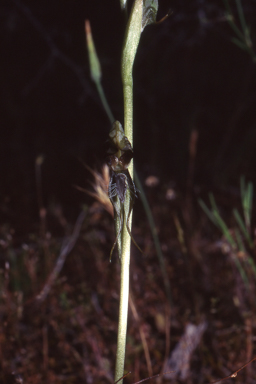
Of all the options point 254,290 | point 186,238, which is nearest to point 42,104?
point 186,238

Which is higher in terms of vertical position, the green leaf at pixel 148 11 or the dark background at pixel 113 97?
the dark background at pixel 113 97

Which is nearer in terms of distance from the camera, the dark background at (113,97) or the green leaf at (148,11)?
the green leaf at (148,11)

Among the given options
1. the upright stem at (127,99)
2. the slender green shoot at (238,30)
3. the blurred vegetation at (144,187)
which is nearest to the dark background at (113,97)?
the blurred vegetation at (144,187)

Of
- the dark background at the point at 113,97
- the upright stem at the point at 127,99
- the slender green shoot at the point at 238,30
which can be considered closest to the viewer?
the upright stem at the point at 127,99

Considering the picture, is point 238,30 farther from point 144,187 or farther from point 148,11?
point 144,187

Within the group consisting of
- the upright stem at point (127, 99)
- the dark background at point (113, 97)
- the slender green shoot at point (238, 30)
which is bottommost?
the upright stem at point (127, 99)

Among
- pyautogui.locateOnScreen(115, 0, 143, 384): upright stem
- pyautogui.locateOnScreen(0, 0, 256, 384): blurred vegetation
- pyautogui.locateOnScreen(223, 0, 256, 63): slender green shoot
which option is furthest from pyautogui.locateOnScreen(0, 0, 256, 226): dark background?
pyautogui.locateOnScreen(115, 0, 143, 384): upright stem

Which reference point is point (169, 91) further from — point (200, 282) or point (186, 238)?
point (200, 282)

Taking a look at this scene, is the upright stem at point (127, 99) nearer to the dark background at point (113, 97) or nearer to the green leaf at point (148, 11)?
the green leaf at point (148, 11)
